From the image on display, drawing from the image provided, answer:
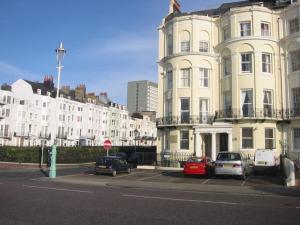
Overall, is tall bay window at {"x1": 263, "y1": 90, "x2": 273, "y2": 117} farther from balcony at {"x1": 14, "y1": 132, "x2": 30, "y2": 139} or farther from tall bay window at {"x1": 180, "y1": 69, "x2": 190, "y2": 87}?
balcony at {"x1": 14, "y1": 132, "x2": 30, "y2": 139}

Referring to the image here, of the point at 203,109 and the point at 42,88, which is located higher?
the point at 42,88

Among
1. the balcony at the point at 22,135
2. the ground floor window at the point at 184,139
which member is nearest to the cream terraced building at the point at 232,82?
the ground floor window at the point at 184,139

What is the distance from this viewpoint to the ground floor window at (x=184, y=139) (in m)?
34.8

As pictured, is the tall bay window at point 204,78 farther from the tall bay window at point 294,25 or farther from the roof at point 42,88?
the roof at point 42,88

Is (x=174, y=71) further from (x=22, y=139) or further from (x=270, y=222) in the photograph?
(x=22, y=139)

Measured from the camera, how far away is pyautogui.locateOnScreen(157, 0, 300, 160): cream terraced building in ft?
106

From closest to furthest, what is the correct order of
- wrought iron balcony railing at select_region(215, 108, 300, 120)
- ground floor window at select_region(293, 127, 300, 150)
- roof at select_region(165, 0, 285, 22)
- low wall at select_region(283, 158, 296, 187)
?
low wall at select_region(283, 158, 296, 187) → ground floor window at select_region(293, 127, 300, 150) → wrought iron balcony railing at select_region(215, 108, 300, 120) → roof at select_region(165, 0, 285, 22)

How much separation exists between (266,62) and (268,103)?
3800mm

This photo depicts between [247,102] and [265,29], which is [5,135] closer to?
[247,102]

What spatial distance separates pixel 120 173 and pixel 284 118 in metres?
15.1

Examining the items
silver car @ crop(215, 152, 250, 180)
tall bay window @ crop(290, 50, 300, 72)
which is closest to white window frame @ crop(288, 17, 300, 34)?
tall bay window @ crop(290, 50, 300, 72)

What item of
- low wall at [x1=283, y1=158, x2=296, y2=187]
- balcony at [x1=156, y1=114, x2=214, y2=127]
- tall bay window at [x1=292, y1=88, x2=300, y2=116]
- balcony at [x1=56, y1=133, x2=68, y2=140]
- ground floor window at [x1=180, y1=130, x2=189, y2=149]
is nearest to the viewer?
low wall at [x1=283, y1=158, x2=296, y2=187]

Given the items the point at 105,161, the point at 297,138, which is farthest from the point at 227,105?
the point at 105,161

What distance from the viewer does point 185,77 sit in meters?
35.9
